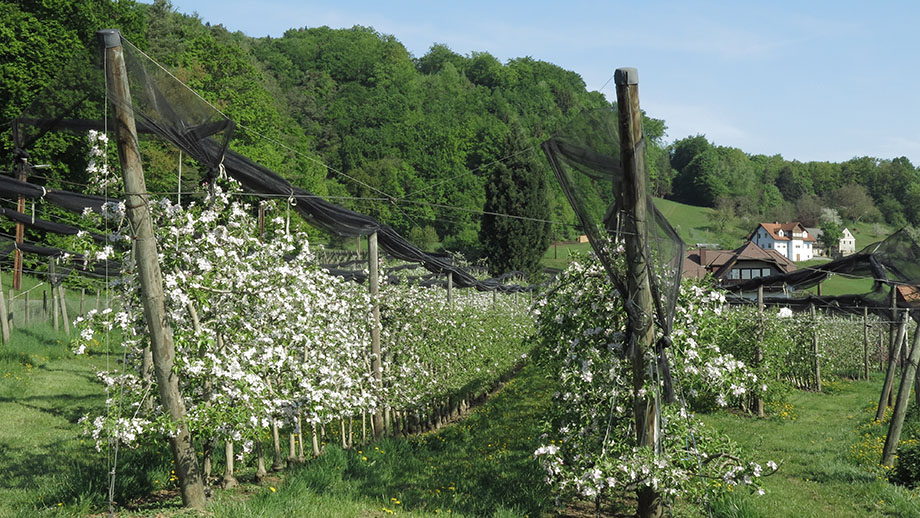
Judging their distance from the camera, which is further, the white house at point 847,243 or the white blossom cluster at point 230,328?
the white house at point 847,243

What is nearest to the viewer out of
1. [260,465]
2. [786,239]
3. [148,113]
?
[148,113]

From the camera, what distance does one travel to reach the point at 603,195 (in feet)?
22.5

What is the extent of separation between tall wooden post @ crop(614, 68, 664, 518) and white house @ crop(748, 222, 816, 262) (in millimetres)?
92201

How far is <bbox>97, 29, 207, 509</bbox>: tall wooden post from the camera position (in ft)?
19.5

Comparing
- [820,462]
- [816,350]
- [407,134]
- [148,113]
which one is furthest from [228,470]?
[407,134]

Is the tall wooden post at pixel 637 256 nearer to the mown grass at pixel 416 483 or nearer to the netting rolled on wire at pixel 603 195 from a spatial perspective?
the netting rolled on wire at pixel 603 195

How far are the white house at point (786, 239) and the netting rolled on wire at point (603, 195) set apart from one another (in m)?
92.3

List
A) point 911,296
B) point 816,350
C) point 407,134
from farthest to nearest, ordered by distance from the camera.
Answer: point 407,134, point 816,350, point 911,296

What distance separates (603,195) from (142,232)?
14.2 feet

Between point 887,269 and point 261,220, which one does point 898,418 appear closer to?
point 887,269

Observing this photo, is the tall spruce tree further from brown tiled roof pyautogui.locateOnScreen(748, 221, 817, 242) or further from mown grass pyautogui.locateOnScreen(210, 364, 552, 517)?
brown tiled roof pyautogui.locateOnScreen(748, 221, 817, 242)

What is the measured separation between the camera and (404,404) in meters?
11.9

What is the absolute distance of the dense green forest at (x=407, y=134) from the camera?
25.0m

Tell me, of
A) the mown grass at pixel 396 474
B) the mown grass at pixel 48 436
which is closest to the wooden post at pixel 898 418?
the mown grass at pixel 396 474
